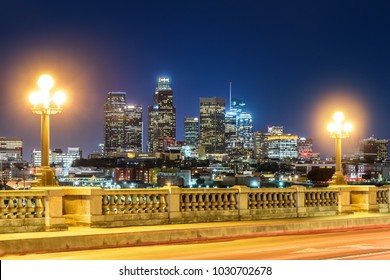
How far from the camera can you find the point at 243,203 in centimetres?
2744

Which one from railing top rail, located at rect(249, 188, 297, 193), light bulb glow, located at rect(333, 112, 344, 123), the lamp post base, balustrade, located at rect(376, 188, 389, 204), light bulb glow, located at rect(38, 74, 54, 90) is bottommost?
balustrade, located at rect(376, 188, 389, 204)

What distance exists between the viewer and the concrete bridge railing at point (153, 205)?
21422 mm

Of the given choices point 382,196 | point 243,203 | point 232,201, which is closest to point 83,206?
point 232,201

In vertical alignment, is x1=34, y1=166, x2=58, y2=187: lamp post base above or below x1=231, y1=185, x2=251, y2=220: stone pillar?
above

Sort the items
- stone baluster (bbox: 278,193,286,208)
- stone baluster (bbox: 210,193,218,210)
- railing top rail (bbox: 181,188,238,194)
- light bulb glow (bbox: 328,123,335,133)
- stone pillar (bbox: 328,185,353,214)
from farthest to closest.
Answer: light bulb glow (bbox: 328,123,335,133), stone pillar (bbox: 328,185,353,214), stone baluster (bbox: 278,193,286,208), stone baluster (bbox: 210,193,218,210), railing top rail (bbox: 181,188,238,194)

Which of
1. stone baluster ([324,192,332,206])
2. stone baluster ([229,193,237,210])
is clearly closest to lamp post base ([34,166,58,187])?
stone baluster ([229,193,237,210])

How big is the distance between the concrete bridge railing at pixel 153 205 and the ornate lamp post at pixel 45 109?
2.98 feet

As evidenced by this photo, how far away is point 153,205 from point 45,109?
4.63 meters

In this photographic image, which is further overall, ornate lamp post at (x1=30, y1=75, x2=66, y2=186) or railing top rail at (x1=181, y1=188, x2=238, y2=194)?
railing top rail at (x1=181, y1=188, x2=238, y2=194)

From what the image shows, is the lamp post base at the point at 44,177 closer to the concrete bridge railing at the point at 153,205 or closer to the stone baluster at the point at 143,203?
the concrete bridge railing at the point at 153,205

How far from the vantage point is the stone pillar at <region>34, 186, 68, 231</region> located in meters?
21.6

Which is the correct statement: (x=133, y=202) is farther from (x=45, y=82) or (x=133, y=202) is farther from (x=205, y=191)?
(x=45, y=82)

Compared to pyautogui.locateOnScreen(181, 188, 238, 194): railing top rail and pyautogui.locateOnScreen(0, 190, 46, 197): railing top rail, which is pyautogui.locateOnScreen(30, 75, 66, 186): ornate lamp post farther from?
pyautogui.locateOnScreen(181, 188, 238, 194): railing top rail

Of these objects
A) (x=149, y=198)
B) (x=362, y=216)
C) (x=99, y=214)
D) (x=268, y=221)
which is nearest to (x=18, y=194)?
(x=99, y=214)
